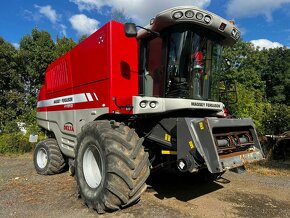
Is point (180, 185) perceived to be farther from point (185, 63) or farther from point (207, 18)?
point (207, 18)

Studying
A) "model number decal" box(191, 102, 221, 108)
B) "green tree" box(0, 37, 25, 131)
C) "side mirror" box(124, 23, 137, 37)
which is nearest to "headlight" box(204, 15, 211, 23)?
"side mirror" box(124, 23, 137, 37)

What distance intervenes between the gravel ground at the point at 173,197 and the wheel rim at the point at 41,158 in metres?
0.50

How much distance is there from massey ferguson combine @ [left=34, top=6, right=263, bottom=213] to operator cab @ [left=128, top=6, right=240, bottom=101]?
2 cm

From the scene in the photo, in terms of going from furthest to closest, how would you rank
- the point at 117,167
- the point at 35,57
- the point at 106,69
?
1. the point at 35,57
2. the point at 106,69
3. the point at 117,167

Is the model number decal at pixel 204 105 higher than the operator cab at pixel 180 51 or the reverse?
the reverse

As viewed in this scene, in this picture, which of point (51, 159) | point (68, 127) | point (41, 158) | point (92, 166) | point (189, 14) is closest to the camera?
point (189, 14)

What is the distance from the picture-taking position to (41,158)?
27.8ft

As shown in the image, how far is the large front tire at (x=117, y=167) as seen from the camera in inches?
174

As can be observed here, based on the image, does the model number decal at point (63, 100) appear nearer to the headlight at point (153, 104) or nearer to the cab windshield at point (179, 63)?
the cab windshield at point (179, 63)

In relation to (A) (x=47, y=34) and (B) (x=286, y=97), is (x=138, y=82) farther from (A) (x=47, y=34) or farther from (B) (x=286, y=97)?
(B) (x=286, y=97)

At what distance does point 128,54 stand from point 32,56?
60.3 feet

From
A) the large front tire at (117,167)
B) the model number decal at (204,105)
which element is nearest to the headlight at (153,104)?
the large front tire at (117,167)

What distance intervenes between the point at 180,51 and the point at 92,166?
2430mm

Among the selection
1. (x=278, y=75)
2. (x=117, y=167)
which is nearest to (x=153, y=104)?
(x=117, y=167)
